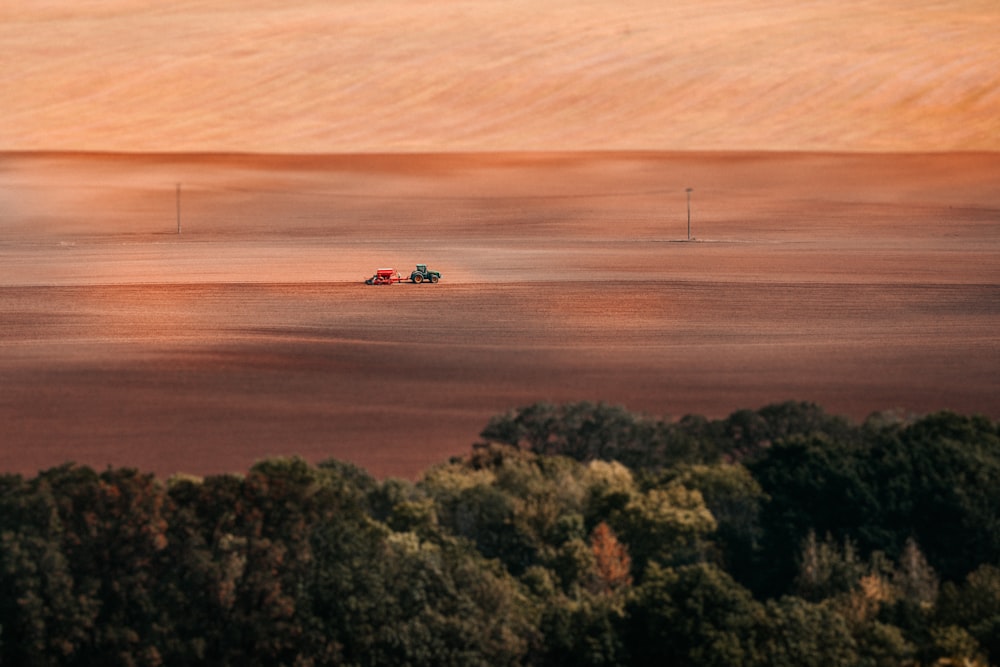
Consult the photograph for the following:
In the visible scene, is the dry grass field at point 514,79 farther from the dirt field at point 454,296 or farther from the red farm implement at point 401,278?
the red farm implement at point 401,278

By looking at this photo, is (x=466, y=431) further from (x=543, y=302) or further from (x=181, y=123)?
(x=181, y=123)

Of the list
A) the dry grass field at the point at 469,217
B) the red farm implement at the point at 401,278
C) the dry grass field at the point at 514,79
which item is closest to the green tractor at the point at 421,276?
the red farm implement at the point at 401,278

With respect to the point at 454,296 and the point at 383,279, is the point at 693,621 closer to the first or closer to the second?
the point at 454,296

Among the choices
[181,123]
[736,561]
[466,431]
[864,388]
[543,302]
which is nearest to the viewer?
[736,561]

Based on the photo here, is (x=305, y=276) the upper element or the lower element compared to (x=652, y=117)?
lower

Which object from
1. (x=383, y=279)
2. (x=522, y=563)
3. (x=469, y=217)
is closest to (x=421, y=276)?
(x=383, y=279)

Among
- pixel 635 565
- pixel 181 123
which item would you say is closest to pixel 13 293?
pixel 635 565

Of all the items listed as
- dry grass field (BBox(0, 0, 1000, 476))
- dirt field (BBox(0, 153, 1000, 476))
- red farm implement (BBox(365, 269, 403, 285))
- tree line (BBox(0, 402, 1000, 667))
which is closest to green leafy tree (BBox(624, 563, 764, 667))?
tree line (BBox(0, 402, 1000, 667))

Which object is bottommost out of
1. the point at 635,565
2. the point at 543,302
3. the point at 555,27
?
the point at 635,565
